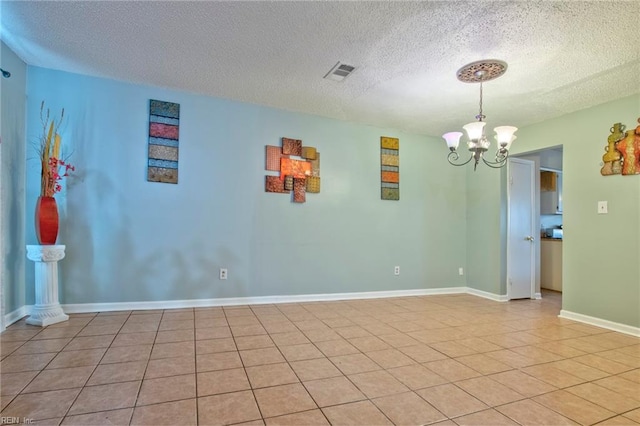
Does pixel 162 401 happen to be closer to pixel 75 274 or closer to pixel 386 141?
pixel 75 274

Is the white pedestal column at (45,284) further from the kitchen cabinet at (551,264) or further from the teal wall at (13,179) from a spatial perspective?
the kitchen cabinet at (551,264)

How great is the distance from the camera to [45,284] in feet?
9.44

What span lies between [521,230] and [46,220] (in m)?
5.58

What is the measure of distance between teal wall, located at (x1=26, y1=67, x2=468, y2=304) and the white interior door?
722 millimetres

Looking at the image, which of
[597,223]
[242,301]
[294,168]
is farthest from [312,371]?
[597,223]

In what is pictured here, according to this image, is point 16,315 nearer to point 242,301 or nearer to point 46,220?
point 46,220

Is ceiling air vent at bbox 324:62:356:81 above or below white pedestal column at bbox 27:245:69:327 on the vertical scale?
above

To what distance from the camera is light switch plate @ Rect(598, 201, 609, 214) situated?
3367 mm

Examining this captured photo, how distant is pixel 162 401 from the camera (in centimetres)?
172

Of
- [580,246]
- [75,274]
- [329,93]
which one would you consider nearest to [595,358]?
[580,246]

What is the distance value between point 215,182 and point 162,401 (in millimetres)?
A: 2436

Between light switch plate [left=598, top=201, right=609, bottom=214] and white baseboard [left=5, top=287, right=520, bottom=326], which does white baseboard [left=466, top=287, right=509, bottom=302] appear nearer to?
white baseboard [left=5, top=287, right=520, bottom=326]

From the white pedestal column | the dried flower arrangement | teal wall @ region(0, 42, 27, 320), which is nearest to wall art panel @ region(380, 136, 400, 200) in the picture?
the dried flower arrangement

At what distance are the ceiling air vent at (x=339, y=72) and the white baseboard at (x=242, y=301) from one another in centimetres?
254
